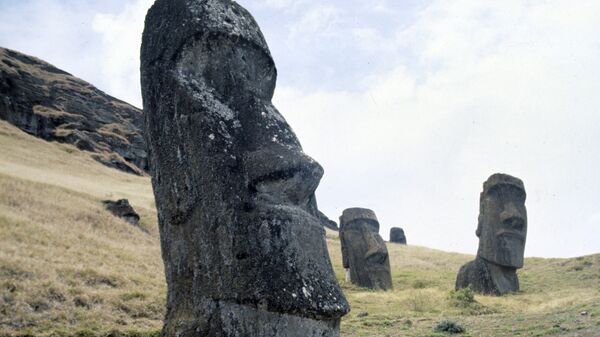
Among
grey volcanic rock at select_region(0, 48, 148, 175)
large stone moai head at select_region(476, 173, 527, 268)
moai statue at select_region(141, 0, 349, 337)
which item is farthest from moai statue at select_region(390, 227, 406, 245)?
moai statue at select_region(141, 0, 349, 337)

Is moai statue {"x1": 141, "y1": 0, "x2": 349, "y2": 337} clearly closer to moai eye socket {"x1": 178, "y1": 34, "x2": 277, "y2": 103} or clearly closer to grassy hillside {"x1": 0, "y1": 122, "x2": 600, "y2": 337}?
moai eye socket {"x1": 178, "y1": 34, "x2": 277, "y2": 103}

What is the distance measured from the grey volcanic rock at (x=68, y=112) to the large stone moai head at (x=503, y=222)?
142 ft

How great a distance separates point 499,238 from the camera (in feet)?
69.5

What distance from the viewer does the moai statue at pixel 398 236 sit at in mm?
64125

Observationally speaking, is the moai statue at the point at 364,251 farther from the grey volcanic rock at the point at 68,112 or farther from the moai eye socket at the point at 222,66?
the grey volcanic rock at the point at 68,112

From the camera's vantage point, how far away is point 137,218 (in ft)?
110

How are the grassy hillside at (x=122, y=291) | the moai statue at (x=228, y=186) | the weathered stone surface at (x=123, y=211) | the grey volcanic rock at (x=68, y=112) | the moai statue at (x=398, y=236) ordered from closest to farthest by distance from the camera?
the moai statue at (x=228, y=186) → the grassy hillside at (x=122, y=291) → the weathered stone surface at (x=123, y=211) → the moai statue at (x=398, y=236) → the grey volcanic rock at (x=68, y=112)

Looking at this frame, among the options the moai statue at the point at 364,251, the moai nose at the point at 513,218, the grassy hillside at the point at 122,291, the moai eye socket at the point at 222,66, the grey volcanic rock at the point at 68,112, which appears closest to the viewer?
the moai eye socket at the point at 222,66

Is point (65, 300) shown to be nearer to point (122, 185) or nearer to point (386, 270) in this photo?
point (386, 270)

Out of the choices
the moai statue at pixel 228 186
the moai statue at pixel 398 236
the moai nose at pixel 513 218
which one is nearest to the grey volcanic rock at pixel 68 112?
the moai statue at pixel 398 236

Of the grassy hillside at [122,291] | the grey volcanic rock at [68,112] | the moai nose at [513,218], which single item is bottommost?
the grassy hillside at [122,291]

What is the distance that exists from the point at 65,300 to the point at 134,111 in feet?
274

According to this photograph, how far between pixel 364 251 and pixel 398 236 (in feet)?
135

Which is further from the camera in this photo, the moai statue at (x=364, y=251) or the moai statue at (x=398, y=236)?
the moai statue at (x=398, y=236)
